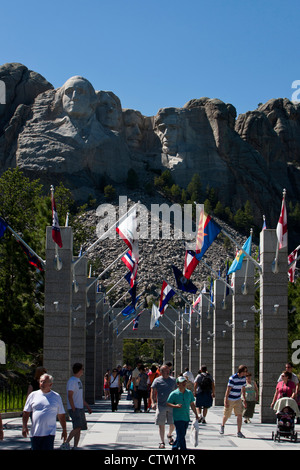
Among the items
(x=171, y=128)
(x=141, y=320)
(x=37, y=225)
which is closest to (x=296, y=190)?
(x=171, y=128)

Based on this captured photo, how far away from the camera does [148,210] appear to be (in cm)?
14288

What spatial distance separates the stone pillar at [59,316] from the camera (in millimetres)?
24938

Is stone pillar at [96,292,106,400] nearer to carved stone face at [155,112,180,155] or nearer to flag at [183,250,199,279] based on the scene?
flag at [183,250,199,279]

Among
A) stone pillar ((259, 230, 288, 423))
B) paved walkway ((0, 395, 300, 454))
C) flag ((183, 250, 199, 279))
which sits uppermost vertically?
flag ((183, 250, 199, 279))

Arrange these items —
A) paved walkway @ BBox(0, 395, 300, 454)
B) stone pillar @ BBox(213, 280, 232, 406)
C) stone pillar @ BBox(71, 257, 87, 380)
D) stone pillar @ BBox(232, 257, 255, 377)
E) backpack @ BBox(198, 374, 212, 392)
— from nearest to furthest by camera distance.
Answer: paved walkway @ BBox(0, 395, 300, 454), backpack @ BBox(198, 374, 212, 392), stone pillar @ BBox(71, 257, 87, 380), stone pillar @ BBox(232, 257, 255, 377), stone pillar @ BBox(213, 280, 232, 406)

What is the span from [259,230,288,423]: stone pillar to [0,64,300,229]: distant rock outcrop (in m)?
115

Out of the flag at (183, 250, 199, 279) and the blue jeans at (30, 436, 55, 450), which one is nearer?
the blue jeans at (30, 436, 55, 450)

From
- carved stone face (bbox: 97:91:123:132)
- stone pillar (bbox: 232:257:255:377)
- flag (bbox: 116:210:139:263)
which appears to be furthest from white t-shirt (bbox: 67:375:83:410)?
carved stone face (bbox: 97:91:123:132)

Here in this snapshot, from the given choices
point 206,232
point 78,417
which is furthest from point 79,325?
point 78,417

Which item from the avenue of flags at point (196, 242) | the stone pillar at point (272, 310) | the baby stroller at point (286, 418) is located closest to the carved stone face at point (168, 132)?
the avenue of flags at point (196, 242)

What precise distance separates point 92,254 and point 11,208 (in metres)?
76.5

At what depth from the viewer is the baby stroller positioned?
17.5m

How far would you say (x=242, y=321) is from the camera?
30844mm

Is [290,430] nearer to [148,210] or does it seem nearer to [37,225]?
[37,225]
